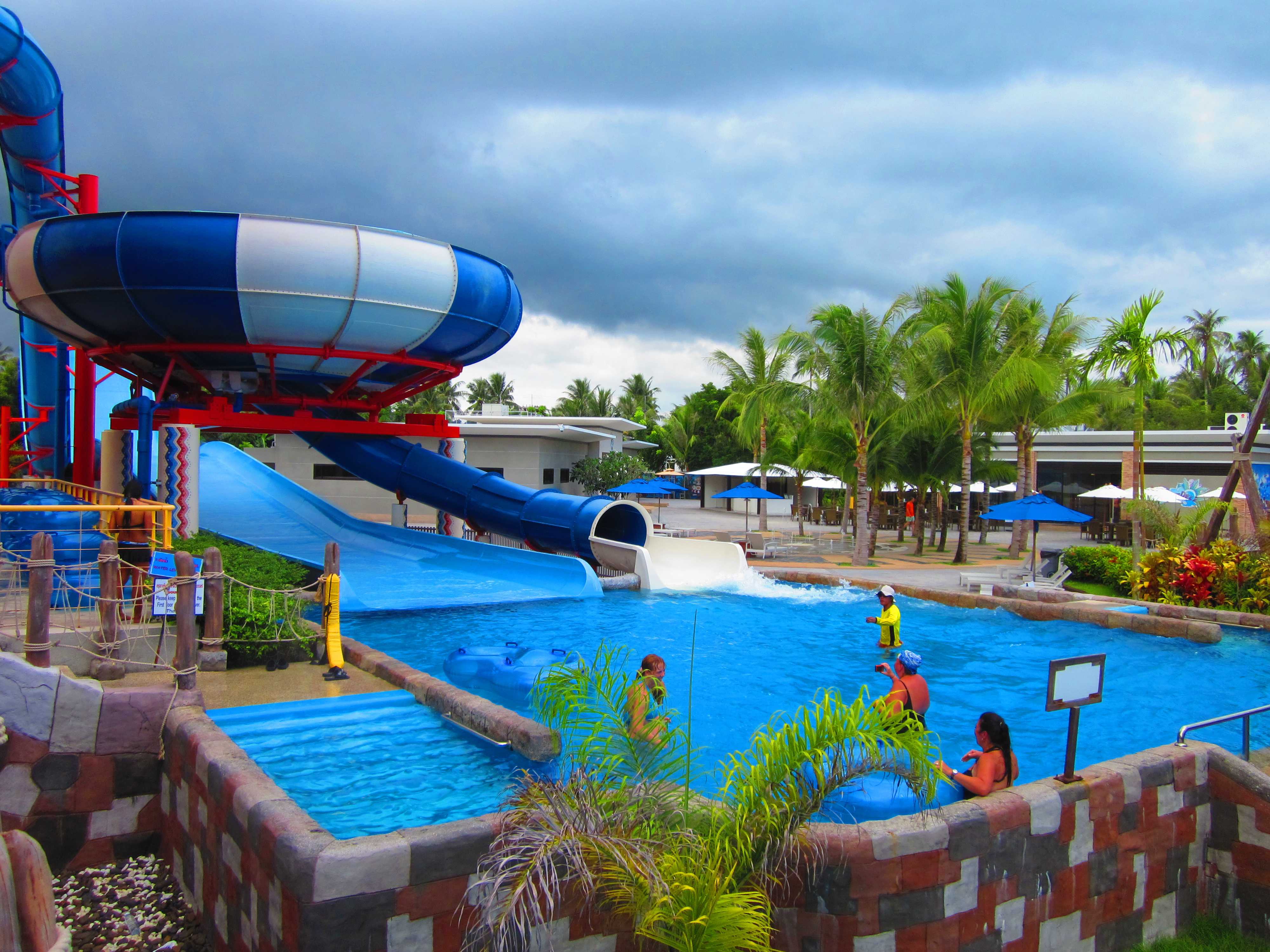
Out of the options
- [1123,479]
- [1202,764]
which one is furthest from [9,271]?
[1123,479]

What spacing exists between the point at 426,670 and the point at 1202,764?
26.2 feet

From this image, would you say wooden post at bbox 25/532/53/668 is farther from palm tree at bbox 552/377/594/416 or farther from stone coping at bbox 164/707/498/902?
palm tree at bbox 552/377/594/416

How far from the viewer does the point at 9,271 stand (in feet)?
49.7

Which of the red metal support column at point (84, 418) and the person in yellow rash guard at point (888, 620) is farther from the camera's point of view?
the red metal support column at point (84, 418)

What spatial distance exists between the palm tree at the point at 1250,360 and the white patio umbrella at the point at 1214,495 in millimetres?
28547

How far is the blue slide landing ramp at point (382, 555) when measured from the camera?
14.7 m

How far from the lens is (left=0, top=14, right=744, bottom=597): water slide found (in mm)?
14062

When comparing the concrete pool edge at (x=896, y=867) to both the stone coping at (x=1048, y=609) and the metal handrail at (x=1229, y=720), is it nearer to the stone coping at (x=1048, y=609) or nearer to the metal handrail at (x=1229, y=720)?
the metal handrail at (x=1229, y=720)

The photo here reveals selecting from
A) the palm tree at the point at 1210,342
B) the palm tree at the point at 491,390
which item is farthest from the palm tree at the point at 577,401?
the palm tree at the point at 1210,342

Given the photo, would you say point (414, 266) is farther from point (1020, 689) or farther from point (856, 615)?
point (1020, 689)

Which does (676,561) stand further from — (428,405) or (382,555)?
(428,405)

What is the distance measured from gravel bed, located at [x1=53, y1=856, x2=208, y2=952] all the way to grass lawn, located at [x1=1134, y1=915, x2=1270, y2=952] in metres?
6.73

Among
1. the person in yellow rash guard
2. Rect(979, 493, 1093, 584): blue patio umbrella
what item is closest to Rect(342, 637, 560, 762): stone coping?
the person in yellow rash guard

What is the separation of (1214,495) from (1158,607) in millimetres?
15974
